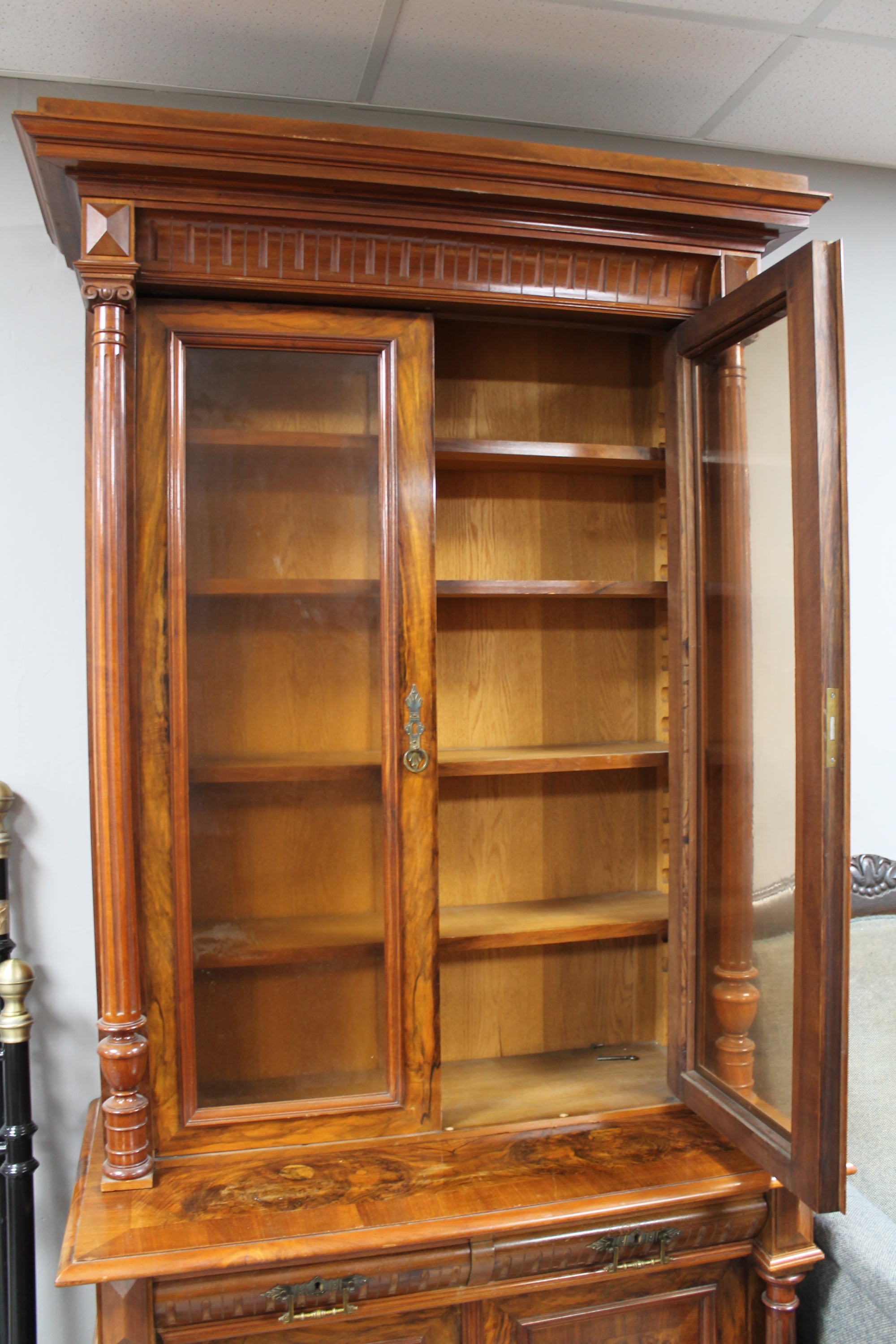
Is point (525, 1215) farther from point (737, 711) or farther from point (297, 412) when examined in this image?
point (297, 412)

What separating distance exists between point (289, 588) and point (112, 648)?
0.95 ft

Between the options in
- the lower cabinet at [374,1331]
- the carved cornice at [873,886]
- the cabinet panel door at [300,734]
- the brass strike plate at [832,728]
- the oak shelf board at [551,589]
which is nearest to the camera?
the brass strike plate at [832,728]

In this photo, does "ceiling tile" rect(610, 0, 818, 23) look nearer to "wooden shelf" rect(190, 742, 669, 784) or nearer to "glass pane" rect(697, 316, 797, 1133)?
"glass pane" rect(697, 316, 797, 1133)

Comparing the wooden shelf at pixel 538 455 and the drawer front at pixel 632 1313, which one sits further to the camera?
the wooden shelf at pixel 538 455

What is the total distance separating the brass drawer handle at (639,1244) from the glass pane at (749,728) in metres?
0.23

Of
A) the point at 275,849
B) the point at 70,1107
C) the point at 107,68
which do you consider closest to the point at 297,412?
the point at 275,849

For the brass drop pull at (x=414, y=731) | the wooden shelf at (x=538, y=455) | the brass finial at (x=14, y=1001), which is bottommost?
the brass finial at (x=14, y=1001)

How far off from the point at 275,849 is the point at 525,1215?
0.63 metres

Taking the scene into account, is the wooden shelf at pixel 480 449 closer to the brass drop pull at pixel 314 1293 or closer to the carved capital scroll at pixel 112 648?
the carved capital scroll at pixel 112 648

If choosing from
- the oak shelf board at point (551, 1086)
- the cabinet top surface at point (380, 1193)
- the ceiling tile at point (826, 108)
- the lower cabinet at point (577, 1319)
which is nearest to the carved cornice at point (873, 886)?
the oak shelf board at point (551, 1086)

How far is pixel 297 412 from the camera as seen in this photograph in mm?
1472

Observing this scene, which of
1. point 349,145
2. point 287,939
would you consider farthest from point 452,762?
point 349,145

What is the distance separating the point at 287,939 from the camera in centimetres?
149

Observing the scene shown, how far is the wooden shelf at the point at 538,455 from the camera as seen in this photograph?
1660 millimetres
